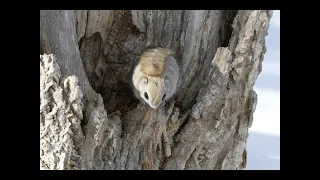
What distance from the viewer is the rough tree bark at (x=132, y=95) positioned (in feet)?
14.9

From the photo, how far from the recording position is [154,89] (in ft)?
14.8

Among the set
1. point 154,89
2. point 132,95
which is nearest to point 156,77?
point 154,89

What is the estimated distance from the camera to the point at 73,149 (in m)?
4.50

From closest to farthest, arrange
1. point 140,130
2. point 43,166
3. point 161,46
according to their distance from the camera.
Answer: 1. point 43,166
2. point 140,130
3. point 161,46

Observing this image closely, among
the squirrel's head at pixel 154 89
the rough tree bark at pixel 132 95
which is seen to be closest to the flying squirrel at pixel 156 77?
the squirrel's head at pixel 154 89

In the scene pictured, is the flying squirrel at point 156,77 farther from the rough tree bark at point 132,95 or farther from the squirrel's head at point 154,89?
the rough tree bark at point 132,95

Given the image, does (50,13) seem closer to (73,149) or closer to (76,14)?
(76,14)

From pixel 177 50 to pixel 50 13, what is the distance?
1.01 metres

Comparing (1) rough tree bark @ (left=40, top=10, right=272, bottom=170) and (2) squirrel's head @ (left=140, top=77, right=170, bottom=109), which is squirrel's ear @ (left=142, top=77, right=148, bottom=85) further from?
(1) rough tree bark @ (left=40, top=10, right=272, bottom=170)

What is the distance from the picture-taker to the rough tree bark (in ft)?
14.9

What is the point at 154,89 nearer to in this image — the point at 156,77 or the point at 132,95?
the point at 156,77

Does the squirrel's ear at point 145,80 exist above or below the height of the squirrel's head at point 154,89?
above

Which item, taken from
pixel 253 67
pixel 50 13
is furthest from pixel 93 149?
pixel 253 67

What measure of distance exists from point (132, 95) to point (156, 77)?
1.88ft
